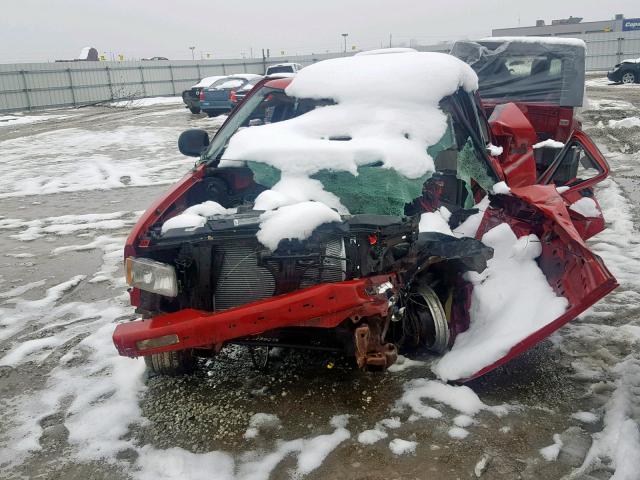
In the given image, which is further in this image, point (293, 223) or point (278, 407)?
point (278, 407)

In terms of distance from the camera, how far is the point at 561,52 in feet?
26.1

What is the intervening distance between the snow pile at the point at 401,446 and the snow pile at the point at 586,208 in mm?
2440

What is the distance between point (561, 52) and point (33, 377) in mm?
7857

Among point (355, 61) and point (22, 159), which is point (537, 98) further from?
point (22, 159)

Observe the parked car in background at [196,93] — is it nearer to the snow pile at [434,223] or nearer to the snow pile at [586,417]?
the snow pile at [434,223]

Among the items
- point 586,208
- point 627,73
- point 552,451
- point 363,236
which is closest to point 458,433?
point 552,451

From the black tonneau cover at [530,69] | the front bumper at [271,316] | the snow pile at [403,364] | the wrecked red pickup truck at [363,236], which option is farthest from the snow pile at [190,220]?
the black tonneau cover at [530,69]

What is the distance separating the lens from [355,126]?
3568 millimetres

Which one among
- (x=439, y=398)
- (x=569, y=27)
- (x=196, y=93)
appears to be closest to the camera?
(x=439, y=398)

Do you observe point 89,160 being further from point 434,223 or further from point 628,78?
point 628,78

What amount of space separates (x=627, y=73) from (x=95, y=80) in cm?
2488

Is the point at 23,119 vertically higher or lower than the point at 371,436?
higher

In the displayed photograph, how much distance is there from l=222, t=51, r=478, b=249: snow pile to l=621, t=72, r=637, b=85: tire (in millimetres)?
22795

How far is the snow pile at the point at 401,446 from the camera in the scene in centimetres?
267
